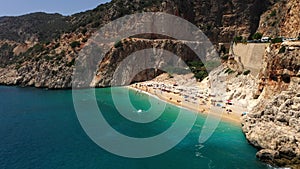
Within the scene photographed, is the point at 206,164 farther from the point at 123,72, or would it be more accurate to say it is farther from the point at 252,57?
the point at 123,72

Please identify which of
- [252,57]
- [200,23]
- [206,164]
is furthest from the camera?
[200,23]

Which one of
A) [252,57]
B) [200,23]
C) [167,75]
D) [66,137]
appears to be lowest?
[66,137]

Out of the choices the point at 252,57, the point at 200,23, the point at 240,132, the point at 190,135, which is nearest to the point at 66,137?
the point at 190,135

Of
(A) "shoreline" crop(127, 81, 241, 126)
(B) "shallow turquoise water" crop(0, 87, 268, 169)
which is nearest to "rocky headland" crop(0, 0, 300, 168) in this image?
(A) "shoreline" crop(127, 81, 241, 126)

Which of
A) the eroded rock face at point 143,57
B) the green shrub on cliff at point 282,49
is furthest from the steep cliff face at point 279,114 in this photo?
the eroded rock face at point 143,57

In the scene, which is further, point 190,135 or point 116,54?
point 116,54

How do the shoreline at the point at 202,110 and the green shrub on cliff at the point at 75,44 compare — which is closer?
the shoreline at the point at 202,110

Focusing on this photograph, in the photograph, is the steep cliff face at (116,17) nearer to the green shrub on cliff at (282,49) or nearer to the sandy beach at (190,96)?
the sandy beach at (190,96)
